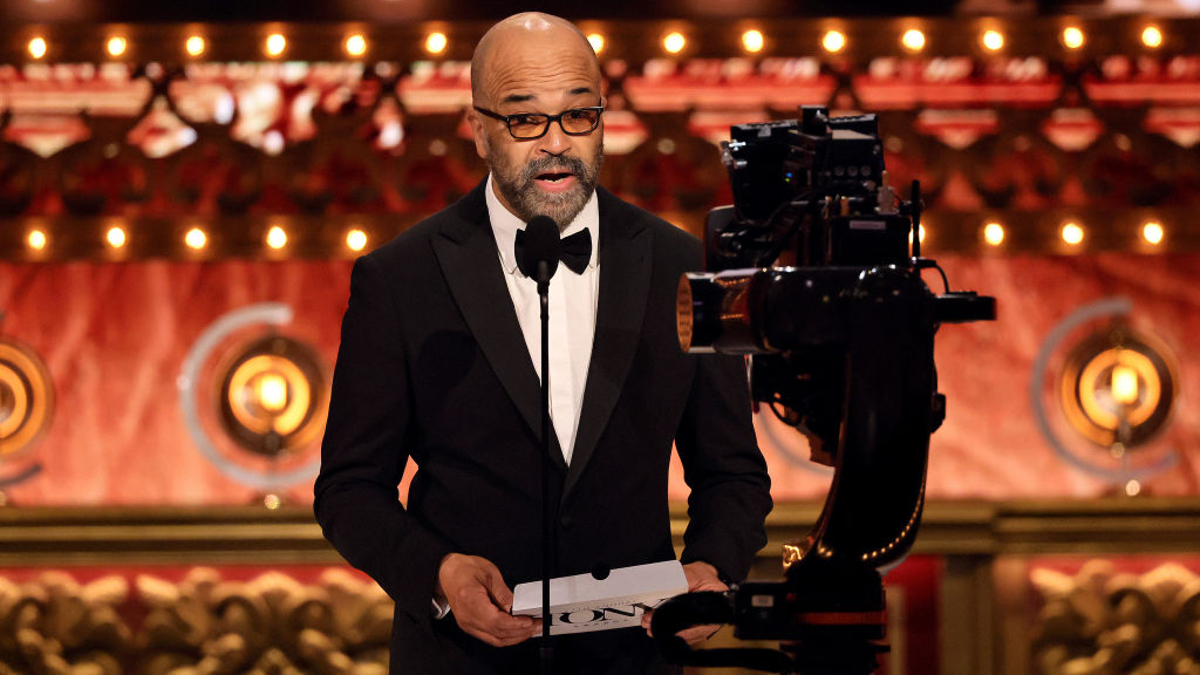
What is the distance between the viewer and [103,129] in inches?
165

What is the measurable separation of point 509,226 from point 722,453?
447 mm

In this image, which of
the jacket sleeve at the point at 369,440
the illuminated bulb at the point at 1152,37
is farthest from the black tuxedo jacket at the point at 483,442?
the illuminated bulb at the point at 1152,37

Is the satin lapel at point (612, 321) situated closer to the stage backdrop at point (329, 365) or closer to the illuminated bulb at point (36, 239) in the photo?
the stage backdrop at point (329, 365)

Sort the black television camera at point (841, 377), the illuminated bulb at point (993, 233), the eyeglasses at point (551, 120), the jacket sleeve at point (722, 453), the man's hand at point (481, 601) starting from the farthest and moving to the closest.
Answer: the illuminated bulb at point (993, 233) → the jacket sleeve at point (722, 453) → the eyeglasses at point (551, 120) → the man's hand at point (481, 601) → the black television camera at point (841, 377)

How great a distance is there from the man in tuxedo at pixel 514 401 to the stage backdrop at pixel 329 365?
2.33 m

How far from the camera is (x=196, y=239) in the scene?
13.6 feet

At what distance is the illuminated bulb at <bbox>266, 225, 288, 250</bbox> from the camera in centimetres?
414

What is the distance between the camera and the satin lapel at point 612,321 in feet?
5.84

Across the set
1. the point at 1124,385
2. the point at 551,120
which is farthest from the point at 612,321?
the point at 1124,385

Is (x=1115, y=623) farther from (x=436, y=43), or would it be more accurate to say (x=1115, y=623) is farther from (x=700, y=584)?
(x=700, y=584)

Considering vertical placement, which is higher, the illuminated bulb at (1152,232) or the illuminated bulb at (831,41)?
the illuminated bulb at (831,41)

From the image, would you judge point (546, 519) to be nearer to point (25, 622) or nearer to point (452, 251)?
point (452, 251)


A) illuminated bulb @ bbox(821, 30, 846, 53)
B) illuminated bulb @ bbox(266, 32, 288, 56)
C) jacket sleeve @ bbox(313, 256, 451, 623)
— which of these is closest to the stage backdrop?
illuminated bulb @ bbox(266, 32, 288, 56)

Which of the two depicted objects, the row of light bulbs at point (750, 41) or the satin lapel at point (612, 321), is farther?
the row of light bulbs at point (750, 41)
